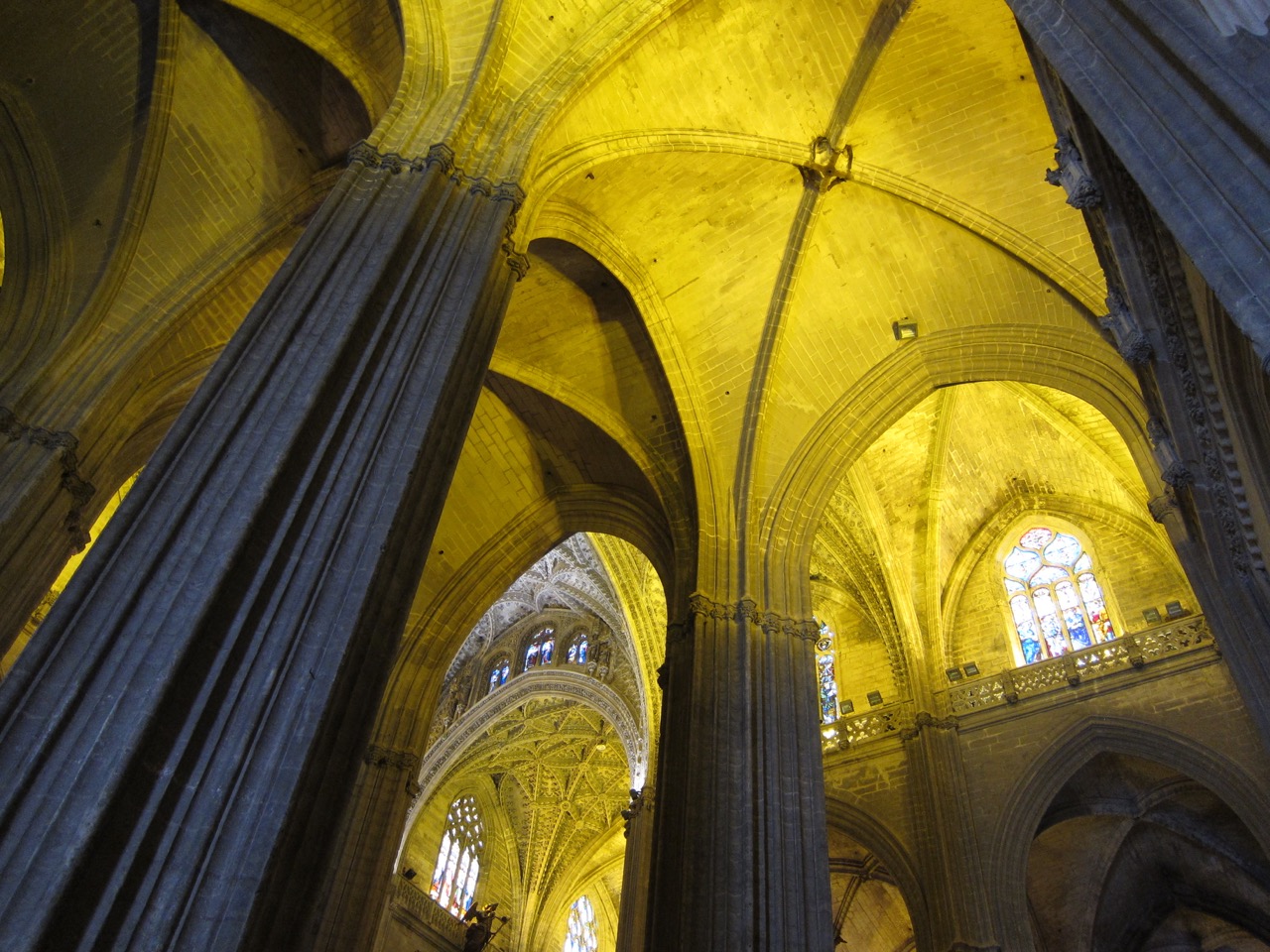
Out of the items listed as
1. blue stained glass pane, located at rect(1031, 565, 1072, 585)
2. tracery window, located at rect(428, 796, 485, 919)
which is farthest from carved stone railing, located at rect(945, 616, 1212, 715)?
tracery window, located at rect(428, 796, 485, 919)

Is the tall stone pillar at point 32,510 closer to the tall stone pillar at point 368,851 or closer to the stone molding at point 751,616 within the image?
the tall stone pillar at point 368,851

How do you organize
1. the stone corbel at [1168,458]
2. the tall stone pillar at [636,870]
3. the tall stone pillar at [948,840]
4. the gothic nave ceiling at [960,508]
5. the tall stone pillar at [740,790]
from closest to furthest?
1. the stone corbel at [1168,458]
2. the tall stone pillar at [740,790]
3. the tall stone pillar at [948,840]
4. the tall stone pillar at [636,870]
5. the gothic nave ceiling at [960,508]

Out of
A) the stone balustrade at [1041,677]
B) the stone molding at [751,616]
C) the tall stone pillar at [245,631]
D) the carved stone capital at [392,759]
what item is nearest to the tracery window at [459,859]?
the carved stone capital at [392,759]

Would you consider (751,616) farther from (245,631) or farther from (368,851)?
(245,631)

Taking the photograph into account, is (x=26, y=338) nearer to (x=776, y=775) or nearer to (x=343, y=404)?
(x=343, y=404)

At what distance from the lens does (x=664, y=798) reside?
9.24 m

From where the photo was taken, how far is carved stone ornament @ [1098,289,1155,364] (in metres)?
6.20

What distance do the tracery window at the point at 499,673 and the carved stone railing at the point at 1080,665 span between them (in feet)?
33.2

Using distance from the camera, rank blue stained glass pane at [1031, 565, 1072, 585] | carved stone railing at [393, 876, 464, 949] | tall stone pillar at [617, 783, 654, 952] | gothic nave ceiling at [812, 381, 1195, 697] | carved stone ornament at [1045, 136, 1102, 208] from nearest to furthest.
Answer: carved stone ornament at [1045, 136, 1102, 208], tall stone pillar at [617, 783, 654, 952], gothic nave ceiling at [812, 381, 1195, 697], blue stained glass pane at [1031, 565, 1072, 585], carved stone railing at [393, 876, 464, 949]

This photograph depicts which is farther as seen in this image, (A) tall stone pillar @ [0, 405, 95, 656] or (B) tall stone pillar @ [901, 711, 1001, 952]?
(B) tall stone pillar @ [901, 711, 1001, 952]

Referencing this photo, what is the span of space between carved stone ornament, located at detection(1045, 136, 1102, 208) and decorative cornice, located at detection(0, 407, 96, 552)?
7992 mm

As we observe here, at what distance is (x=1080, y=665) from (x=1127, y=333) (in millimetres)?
9234

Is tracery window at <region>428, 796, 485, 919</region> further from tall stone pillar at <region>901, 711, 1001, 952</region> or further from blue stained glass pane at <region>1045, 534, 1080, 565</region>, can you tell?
blue stained glass pane at <region>1045, 534, 1080, 565</region>

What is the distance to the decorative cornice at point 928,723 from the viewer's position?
1436 cm
